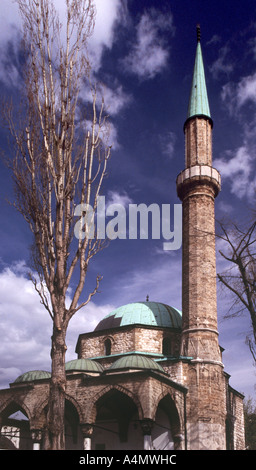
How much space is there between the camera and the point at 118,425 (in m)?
18.9

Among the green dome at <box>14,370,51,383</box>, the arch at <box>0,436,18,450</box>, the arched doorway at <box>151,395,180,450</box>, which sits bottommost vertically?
the arch at <box>0,436,18,450</box>

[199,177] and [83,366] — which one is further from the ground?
[199,177]

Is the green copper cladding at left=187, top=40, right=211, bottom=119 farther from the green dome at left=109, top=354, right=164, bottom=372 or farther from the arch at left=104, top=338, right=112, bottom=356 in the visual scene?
the green dome at left=109, top=354, right=164, bottom=372

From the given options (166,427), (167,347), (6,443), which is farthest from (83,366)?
(6,443)

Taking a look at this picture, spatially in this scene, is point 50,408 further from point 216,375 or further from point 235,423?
point 235,423

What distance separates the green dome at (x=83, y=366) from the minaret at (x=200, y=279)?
349cm

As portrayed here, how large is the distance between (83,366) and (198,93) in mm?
13230

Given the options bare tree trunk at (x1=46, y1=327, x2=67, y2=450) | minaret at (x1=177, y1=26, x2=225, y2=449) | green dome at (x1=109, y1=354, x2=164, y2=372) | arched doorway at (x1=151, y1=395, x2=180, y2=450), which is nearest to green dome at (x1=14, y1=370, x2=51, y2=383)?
green dome at (x1=109, y1=354, x2=164, y2=372)

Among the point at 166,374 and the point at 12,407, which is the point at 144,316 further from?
the point at 12,407

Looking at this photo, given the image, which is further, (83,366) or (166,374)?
(83,366)

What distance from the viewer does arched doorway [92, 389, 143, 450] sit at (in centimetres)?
1830

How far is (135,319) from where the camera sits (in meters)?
22.3

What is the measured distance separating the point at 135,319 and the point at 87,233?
36.0ft
